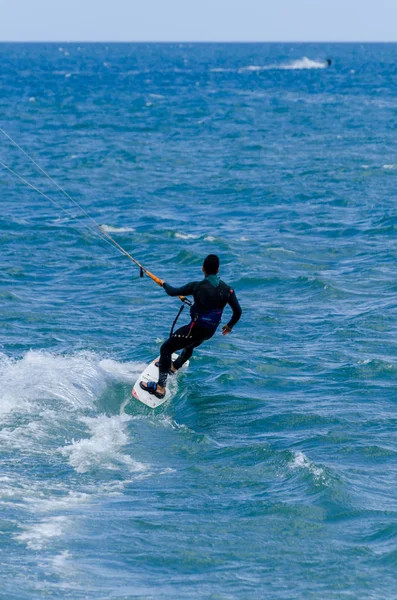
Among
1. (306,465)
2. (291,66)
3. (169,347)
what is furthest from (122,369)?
(291,66)

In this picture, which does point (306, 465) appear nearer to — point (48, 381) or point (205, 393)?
point (205, 393)

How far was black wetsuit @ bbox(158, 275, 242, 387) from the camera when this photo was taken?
14.2 meters

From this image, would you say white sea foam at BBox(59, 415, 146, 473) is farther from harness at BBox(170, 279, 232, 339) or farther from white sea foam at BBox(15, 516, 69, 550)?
harness at BBox(170, 279, 232, 339)

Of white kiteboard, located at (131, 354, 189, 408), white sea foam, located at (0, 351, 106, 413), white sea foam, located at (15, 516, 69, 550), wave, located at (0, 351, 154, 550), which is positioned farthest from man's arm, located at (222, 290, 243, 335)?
white sea foam, located at (15, 516, 69, 550)

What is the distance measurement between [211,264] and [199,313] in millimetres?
912

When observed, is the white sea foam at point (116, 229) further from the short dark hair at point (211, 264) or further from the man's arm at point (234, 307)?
the short dark hair at point (211, 264)

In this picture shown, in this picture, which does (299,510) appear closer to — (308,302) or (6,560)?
(6,560)

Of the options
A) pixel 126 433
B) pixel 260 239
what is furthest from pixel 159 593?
pixel 260 239

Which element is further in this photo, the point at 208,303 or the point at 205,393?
the point at 205,393

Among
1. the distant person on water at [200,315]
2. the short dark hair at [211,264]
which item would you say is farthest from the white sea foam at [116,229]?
the short dark hair at [211,264]

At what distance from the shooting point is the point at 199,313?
1445 cm

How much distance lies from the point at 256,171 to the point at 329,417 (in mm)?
28966

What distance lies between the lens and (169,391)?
1619 centimetres

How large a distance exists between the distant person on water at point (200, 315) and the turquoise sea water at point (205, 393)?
0.75 metres
